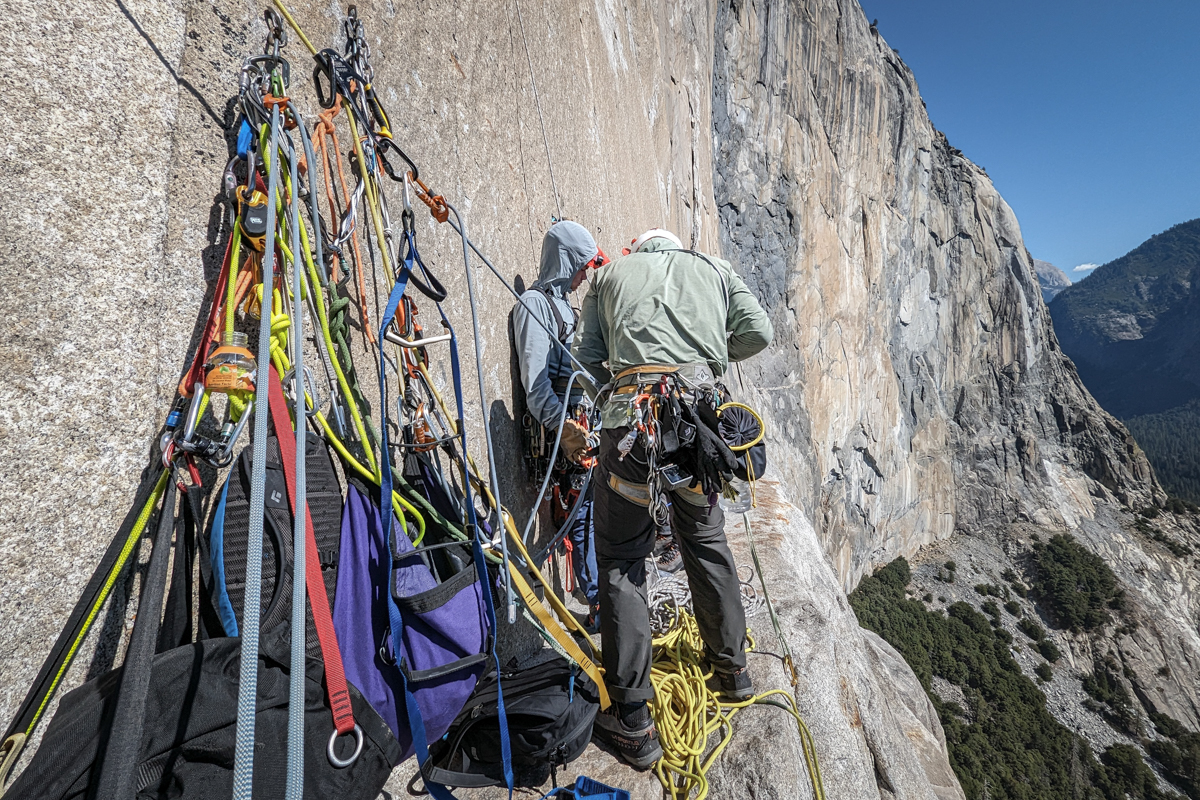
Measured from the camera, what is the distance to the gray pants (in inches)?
60.4

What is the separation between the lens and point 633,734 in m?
1.56

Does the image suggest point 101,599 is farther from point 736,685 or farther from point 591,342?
point 736,685

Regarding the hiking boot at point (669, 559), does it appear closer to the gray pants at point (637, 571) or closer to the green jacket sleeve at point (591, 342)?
the gray pants at point (637, 571)

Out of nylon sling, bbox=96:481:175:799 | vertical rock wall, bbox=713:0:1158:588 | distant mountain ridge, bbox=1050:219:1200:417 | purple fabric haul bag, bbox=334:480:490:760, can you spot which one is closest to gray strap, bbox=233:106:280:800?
nylon sling, bbox=96:481:175:799

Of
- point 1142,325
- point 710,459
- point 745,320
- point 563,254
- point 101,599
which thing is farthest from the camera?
point 1142,325

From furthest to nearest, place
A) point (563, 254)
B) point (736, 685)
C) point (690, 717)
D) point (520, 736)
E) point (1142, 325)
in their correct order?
point (1142, 325) < point (563, 254) < point (736, 685) < point (690, 717) < point (520, 736)

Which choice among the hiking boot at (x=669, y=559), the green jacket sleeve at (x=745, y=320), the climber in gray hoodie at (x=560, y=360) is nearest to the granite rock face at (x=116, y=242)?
the climber in gray hoodie at (x=560, y=360)

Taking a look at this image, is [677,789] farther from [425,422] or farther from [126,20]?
[126,20]

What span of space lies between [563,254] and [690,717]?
1.88 metres

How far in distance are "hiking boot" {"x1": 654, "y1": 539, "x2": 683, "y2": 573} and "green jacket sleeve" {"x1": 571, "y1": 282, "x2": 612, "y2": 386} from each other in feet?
4.61

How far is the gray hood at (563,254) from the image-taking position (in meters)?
2.29

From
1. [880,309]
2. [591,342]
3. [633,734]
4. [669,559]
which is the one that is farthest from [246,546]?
[880,309]

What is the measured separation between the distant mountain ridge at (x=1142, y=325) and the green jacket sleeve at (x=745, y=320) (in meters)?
86.1

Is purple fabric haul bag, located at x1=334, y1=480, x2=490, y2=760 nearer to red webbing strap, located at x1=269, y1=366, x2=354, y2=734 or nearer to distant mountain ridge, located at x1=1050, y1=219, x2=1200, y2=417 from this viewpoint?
red webbing strap, located at x1=269, y1=366, x2=354, y2=734
